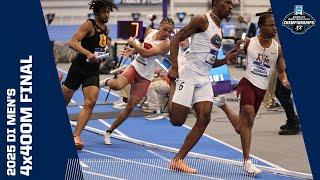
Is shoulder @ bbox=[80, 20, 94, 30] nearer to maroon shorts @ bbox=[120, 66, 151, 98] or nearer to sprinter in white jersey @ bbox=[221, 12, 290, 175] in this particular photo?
maroon shorts @ bbox=[120, 66, 151, 98]

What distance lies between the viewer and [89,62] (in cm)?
806

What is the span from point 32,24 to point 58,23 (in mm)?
18833

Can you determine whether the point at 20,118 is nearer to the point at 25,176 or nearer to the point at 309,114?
the point at 25,176

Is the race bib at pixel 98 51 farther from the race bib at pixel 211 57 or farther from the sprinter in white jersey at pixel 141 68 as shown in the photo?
the race bib at pixel 211 57

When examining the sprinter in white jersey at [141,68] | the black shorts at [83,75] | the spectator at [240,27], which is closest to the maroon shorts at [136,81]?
the sprinter in white jersey at [141,68]

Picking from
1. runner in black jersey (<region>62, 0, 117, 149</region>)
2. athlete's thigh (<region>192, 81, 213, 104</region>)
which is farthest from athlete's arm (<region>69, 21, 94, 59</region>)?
athlete's thigh (<region>192, 81, 213, 104</region>)

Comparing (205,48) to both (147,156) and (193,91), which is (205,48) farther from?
(147,156)

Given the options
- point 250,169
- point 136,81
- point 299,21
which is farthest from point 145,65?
point 250,169

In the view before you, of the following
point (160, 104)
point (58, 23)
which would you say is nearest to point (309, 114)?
point (160, 104)

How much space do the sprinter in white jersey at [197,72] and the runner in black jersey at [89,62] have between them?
131 centimetres

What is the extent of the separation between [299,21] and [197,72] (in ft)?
4.59

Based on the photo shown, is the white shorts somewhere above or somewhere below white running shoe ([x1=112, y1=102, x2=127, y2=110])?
above

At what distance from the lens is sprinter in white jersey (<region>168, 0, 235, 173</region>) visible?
6.83m

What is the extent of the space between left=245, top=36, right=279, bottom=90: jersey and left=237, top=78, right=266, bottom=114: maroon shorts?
51 mm
